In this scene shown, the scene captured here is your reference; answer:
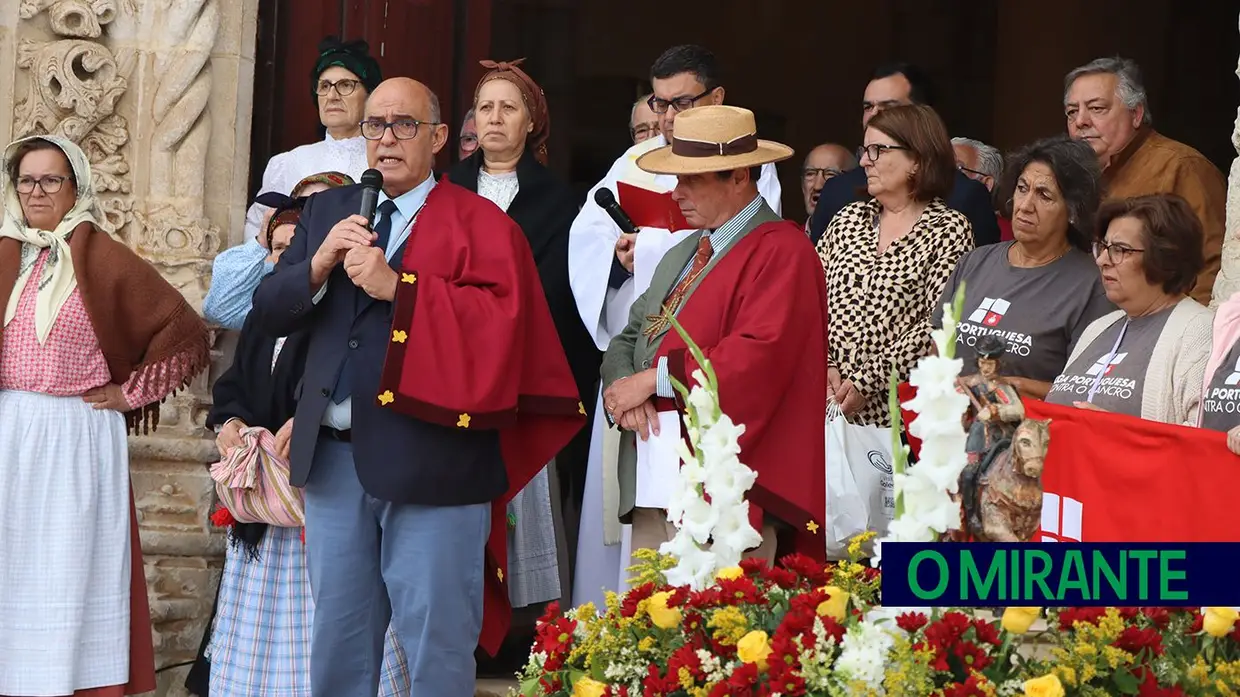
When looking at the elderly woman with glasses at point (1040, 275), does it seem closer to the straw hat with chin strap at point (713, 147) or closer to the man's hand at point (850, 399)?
the man's hand at point (850, 399)

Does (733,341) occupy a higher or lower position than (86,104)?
lower

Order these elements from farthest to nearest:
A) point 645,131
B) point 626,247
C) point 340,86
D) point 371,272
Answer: point 340,86
point 645,131
point 626,247
point 371,272

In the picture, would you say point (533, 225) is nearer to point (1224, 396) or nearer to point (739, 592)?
point (1224, 396)

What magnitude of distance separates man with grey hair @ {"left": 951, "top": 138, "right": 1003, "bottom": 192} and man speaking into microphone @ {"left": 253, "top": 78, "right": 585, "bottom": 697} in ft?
7.94

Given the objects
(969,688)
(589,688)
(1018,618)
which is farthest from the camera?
(589,688)

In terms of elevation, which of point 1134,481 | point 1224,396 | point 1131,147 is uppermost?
point 1131,147

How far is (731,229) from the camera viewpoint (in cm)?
501

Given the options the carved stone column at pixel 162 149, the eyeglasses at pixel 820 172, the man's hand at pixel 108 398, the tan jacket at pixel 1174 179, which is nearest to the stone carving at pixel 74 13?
the carved stone column at pixel 162 149

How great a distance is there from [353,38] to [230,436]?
2.39 metres

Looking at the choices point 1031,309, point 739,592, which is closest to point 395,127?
point 1031,309

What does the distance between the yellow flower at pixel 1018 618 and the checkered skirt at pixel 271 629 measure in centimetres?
346

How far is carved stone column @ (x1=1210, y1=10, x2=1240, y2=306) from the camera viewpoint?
210 inches

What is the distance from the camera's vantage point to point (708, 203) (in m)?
5.01

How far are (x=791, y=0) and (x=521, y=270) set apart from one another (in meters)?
8.70
